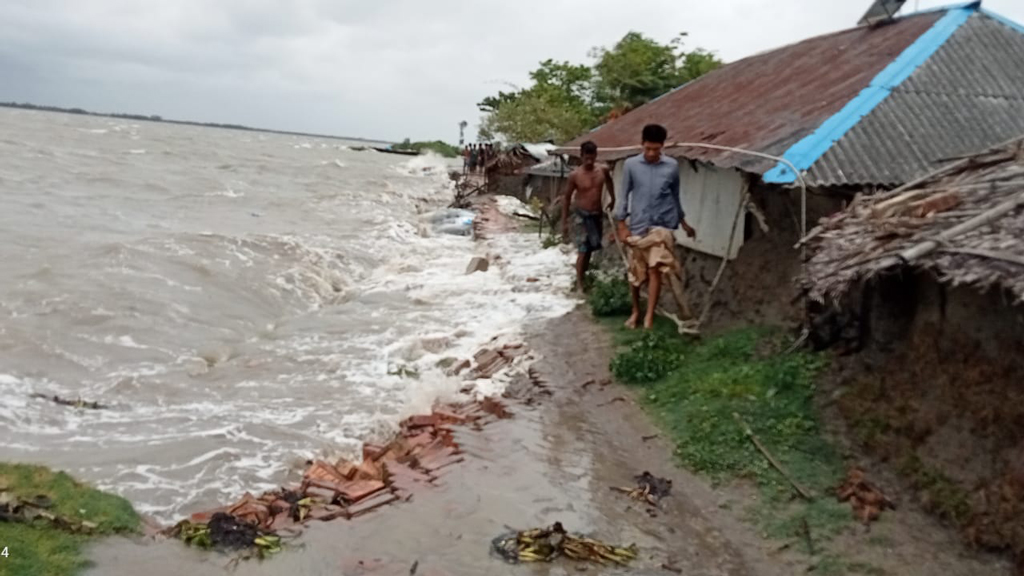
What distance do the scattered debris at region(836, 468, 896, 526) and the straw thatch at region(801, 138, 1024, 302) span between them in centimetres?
109

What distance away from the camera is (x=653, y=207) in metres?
7.69

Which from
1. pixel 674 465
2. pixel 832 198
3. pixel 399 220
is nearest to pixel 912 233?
pixel 832 198

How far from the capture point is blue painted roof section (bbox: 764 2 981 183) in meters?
6.30

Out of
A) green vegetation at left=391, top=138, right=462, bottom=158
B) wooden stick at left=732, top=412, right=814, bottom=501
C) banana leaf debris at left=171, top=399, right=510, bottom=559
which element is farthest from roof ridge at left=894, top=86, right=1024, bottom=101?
green vegetation at left=391, top=138, right=462, bottom=158

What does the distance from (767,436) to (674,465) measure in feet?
2.14

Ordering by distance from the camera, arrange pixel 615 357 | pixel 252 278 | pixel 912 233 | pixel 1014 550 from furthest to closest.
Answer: pixel 252 278 < pixel 615 357 < pixel 912 233 < pixel 1014 550

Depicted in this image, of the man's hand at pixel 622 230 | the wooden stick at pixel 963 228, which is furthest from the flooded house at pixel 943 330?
the man's hand at pixel 622 230

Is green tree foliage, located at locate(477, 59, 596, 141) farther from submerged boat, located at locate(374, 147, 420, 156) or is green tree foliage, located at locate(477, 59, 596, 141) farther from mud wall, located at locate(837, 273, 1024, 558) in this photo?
submerged boat, located at locate(374, 147, 420, 156)

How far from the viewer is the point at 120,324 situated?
35.9 feet

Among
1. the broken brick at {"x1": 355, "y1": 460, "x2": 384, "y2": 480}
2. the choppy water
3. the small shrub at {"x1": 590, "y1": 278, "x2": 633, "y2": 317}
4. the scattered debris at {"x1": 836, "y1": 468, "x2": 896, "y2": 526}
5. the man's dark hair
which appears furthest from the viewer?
the small shrub at {"x1": 590, "y1": 278, "x2": 633, "y2": 317}

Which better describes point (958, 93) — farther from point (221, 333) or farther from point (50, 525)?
point (221, 333)

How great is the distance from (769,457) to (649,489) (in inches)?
30.9

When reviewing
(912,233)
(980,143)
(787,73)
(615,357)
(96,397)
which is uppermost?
(787,73)

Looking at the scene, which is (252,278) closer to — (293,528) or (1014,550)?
(293,528)
